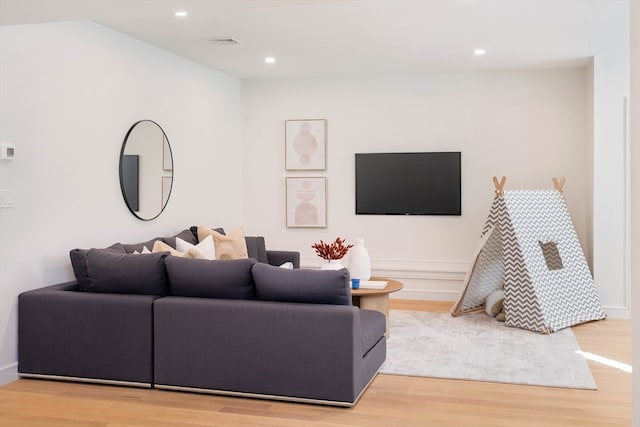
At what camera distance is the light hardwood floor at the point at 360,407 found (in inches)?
144

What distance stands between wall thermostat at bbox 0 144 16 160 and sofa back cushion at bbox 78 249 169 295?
82 cm

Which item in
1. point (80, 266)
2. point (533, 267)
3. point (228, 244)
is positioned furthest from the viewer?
point (228, 244)

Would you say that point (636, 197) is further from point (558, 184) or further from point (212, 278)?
point (558, 184)

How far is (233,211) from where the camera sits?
7805 mm

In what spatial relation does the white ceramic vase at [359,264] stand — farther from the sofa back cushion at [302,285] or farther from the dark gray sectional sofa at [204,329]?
the sofa back cushion at [302,285]

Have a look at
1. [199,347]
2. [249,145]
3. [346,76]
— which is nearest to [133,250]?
Answer: [199,347]

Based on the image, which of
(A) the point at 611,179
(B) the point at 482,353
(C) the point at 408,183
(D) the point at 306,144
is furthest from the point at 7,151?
(A) the point at 611,179

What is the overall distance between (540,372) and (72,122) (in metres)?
3.79

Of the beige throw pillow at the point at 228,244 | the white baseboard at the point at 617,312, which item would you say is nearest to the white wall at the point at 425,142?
the white baseboard at the point at 617,312

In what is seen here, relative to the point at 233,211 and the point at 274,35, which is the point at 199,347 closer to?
the point at 274,35

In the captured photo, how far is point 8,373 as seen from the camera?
4.39m

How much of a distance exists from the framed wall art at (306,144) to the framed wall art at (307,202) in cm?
17

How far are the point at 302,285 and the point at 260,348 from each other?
0.44m

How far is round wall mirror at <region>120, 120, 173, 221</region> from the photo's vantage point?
5.66 metres
